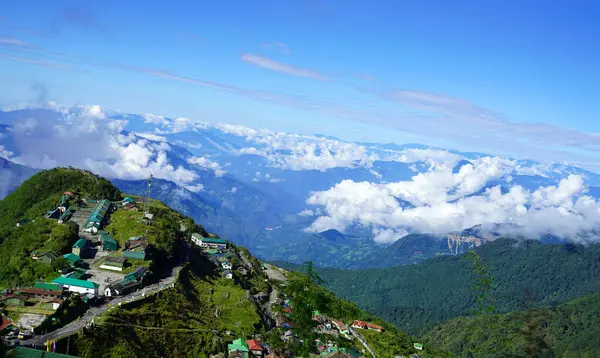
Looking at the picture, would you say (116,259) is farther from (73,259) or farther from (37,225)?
(37,225)

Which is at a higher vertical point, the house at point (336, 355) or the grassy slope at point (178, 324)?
the grassy slope at point (178, 324)

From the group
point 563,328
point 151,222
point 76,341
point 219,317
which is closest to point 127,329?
point 76,341

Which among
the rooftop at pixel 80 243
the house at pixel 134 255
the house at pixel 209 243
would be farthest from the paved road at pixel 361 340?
the rooftop at pixel 80 243

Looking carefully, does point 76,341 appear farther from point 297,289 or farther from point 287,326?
point 287,326

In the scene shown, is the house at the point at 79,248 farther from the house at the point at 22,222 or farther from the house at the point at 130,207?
the house at the point at 130,207

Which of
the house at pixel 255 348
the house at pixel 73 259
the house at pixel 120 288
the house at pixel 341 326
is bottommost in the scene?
the house at pixel 341 326

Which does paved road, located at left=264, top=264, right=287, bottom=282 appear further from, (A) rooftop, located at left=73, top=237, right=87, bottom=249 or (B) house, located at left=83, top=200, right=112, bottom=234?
(A) rooftop, located at left=73, top=237, right=87, bottom=249

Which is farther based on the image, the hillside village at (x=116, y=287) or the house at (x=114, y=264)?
the house at (x=114, y=264)
